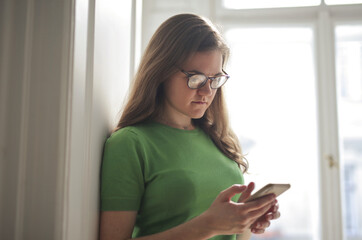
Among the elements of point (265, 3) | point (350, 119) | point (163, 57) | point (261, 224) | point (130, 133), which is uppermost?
point (265, 3)

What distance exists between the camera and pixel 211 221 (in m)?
1.04

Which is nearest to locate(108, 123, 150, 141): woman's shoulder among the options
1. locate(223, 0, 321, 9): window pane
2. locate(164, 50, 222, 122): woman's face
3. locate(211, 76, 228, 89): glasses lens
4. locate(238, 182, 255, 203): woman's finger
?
locate(164, 50, 222, 122): woman's face

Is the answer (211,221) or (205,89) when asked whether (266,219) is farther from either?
(205,89)

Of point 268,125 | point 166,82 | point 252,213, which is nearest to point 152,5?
point 268,125

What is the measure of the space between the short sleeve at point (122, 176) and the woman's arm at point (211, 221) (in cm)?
3

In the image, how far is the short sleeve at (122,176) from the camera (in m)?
1.11

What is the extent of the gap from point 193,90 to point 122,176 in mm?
357

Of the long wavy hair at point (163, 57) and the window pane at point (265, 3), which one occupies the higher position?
the window pane at point (265, 3)

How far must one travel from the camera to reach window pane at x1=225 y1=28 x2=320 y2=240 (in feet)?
7.32

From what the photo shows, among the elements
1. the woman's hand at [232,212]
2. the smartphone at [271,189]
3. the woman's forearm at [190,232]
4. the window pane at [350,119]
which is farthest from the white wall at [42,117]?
the window pane at [350,119]

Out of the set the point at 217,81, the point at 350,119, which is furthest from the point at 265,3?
the point at 217,81

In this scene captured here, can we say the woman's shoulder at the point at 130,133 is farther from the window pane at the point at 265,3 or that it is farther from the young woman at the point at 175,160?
the window pane at the point at 265,3

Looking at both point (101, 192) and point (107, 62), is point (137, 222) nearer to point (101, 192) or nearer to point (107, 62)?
point (101, 192)

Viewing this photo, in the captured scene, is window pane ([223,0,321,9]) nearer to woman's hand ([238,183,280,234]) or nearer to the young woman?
the young woman
